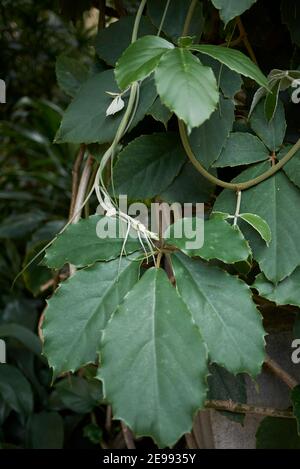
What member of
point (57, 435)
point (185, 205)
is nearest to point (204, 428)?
point (185, 205)

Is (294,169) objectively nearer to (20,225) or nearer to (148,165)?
(148,165)

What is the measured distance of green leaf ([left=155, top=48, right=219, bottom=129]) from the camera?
370mm

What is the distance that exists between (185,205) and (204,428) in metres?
0.32

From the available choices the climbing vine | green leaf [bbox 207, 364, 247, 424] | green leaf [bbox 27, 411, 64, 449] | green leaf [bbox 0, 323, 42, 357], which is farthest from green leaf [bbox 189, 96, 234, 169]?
green leaf [bbox 27, 411, 64, 449]

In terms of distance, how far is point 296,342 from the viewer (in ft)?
2.00

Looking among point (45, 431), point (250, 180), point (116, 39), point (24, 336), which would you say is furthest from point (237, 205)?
point (45, 431)

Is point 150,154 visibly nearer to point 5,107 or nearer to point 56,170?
point 56,170

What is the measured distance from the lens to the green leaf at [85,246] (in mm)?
466

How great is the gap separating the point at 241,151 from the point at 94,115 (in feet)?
0.50

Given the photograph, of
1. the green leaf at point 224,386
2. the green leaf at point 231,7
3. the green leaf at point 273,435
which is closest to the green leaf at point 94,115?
the green leaf at point 231,7

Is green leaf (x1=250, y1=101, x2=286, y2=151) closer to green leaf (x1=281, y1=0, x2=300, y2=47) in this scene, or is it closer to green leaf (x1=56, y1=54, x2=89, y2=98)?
green leaf (x1=281, y1=0, x2=300, y2=47)

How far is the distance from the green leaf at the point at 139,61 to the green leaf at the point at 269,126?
0.14 m

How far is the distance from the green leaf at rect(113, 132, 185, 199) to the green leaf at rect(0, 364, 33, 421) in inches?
29.4

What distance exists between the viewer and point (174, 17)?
0.56 meters
